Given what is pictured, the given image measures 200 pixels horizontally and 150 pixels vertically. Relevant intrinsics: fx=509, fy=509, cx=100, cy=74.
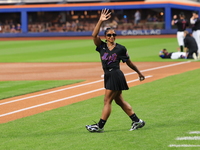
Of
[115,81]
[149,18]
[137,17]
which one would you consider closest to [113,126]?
[115,81]

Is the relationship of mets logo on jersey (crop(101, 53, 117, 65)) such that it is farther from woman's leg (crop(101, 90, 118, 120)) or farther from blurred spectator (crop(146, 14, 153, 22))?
blurred spectator (crop(146, 14, 153, 22))

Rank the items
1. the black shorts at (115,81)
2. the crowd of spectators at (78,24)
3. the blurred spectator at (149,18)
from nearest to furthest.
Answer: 1. the black shorts at (115,81)
2. the crowd of spectators at (78,24)
3. the blurred spectator at (149,18)

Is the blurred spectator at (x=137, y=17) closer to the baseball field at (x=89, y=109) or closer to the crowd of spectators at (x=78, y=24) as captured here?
the crowd of spectators at (x=78, y=24)

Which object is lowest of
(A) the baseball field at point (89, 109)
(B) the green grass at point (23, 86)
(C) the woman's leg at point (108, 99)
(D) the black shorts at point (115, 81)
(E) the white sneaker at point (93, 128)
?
(B) the green grass at point (23, 86)

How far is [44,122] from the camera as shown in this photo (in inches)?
391

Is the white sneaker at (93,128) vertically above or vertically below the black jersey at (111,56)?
below

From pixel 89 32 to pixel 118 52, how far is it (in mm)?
41767

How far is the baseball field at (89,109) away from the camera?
799 centimetres

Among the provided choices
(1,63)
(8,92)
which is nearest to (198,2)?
(1,63)

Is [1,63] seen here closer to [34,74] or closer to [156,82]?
[34,74]

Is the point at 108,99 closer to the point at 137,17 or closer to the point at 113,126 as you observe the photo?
the point at 113,126

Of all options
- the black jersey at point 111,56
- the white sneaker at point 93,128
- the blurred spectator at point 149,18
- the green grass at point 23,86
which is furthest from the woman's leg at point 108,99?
the blurred spectator at point 149,18

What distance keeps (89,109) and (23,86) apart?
528cm

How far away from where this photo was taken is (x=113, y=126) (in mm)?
9336
